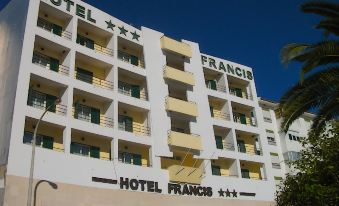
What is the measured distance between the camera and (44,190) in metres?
27.0

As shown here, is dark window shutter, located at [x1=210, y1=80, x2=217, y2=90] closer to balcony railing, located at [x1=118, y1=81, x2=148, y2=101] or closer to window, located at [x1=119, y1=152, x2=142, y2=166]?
balcony railing, located at [x1=118, y1=81, x2=148, y2=101]

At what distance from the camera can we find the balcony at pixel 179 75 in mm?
39562

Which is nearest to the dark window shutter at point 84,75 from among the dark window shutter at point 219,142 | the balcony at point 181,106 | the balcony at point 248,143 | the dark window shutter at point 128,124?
the dark window shutter at point 128,124

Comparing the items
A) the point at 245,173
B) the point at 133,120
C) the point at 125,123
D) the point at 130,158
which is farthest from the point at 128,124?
the point at 245,173

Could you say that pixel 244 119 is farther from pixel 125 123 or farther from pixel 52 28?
pixel 52 28

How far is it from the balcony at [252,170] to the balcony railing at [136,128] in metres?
12.0

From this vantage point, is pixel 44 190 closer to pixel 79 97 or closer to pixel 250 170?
pixel 79 97

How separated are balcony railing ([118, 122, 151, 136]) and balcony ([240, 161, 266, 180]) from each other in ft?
39.3

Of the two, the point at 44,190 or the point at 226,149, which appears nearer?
the point at 44,190

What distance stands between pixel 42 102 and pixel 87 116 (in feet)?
12.6

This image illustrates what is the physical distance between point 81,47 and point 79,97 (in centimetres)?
412

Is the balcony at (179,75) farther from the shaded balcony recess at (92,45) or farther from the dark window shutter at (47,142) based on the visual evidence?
the dark window shutter at (47,142)

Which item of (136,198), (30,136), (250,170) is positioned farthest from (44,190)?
(250,170)

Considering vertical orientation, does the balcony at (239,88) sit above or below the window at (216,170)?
above
